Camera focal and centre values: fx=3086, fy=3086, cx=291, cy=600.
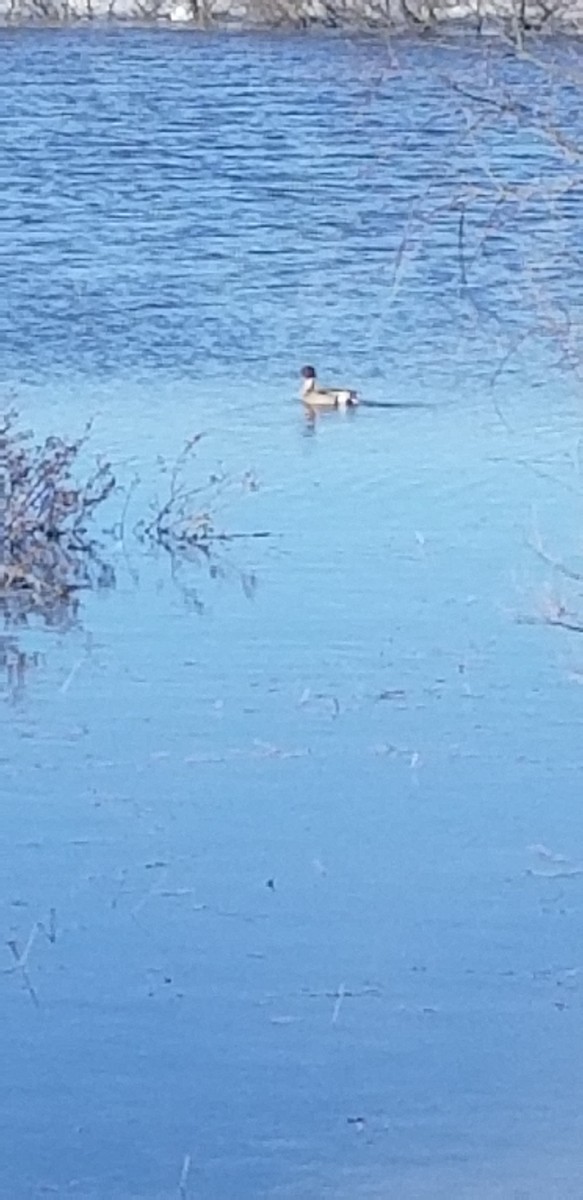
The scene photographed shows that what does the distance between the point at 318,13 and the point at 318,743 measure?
4.75m

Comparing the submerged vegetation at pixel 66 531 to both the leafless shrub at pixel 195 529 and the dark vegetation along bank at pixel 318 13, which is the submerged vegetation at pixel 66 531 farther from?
the dark vegetation along bank at pixel 318 13

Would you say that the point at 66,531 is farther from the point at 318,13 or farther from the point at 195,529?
the point at 318,13

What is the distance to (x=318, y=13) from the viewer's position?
13156 mm

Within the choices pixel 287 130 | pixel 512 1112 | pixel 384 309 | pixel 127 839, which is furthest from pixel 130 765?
pixel 287 130

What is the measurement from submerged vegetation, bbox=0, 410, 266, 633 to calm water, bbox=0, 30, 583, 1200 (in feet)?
0.33

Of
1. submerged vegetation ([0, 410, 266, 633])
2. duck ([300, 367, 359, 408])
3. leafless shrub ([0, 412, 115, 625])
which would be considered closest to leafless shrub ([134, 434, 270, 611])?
submerged vegetation ([0, 410, 266, 633])

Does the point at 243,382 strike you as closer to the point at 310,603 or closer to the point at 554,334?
the point at 310,603

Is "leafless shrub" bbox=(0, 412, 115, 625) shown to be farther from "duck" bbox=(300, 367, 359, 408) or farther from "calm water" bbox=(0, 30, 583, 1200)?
"duck" bbox=(300, 367, 359, 408)

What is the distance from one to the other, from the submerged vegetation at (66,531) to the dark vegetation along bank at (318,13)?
1.99 meters

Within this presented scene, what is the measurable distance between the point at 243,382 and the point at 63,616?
389cm

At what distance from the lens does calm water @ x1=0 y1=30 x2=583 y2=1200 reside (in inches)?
271

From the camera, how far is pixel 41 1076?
23.1 ft

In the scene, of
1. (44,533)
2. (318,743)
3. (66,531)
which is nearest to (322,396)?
(66,531)

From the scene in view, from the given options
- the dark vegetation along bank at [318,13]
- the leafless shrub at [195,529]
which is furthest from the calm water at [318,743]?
the dark vegetation along bank at [318,13]
